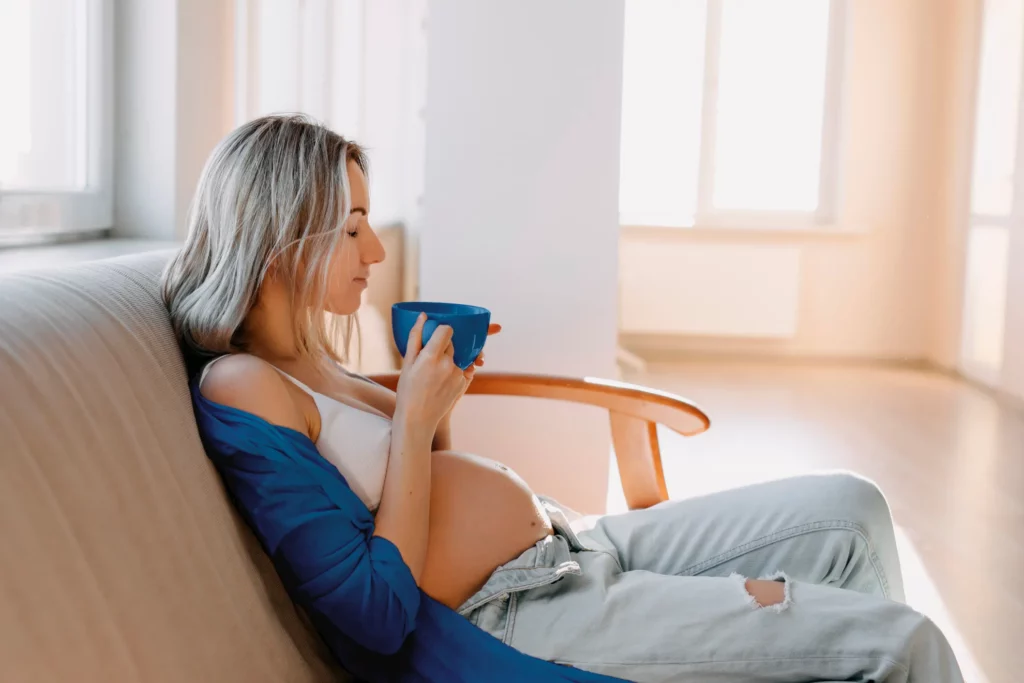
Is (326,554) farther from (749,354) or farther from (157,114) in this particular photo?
(749,354)

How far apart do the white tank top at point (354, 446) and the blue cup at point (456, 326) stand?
10 cm

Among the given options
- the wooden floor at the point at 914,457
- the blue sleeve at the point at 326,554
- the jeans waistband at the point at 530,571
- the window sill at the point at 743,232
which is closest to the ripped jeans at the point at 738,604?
the jeans waistband at the point at 530,571

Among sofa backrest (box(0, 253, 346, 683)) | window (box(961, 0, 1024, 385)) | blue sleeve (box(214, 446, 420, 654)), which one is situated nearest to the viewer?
sofa backrest (box(0, 253, 346, 683))

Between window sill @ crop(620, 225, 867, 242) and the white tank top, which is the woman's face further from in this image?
window sill @ crop(620, 225, 867, 242)

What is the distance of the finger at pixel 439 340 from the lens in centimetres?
116

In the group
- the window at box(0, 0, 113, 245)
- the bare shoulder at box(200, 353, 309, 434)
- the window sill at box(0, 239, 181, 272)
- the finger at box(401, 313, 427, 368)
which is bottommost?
the bare shoulder at box(200, 353, 309, 434)

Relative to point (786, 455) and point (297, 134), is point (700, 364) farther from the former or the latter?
point (297, 134)

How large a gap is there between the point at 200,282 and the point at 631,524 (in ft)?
2.30

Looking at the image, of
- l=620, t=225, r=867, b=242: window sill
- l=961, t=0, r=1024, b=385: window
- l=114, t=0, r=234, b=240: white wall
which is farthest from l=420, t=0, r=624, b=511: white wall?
l=620, t=225, r=867, b=242: window sill

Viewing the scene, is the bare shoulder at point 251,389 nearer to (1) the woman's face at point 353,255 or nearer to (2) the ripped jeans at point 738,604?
(1) the woman's face at point 353,255

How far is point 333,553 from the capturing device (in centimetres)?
109

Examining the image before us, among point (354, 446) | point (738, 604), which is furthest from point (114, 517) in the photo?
point (738, 604)

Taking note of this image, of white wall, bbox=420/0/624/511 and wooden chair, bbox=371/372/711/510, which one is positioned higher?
white wall, bbox=420/0/624/511

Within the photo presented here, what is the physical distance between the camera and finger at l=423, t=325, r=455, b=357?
1.16m
